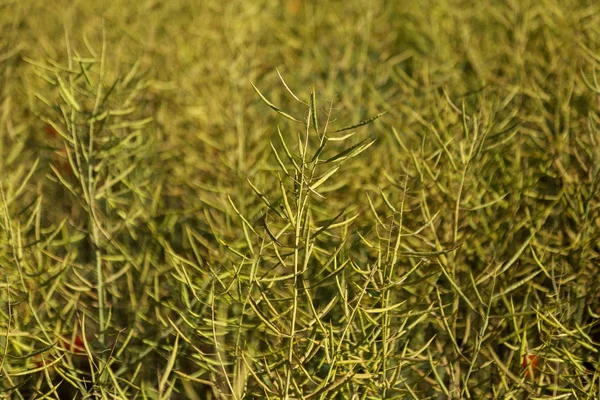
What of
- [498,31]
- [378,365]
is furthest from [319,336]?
[498,31]

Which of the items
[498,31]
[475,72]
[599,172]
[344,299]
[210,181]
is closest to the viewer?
[344,299]

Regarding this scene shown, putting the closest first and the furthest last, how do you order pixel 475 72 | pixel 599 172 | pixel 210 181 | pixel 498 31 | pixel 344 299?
pixel 344 299, pixel 599 172, pixel 210 181, pixel 475 72, pixel 498 31

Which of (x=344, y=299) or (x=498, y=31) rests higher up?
(x=344, y=299)

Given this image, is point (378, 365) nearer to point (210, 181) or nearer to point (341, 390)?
point (341, 390)

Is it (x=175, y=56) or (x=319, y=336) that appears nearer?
(x=319, y=336)

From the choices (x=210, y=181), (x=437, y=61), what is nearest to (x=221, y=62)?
(x=210, y=181)

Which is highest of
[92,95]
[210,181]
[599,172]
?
[92,95]

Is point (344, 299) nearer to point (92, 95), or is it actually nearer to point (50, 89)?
point (92, 95)
